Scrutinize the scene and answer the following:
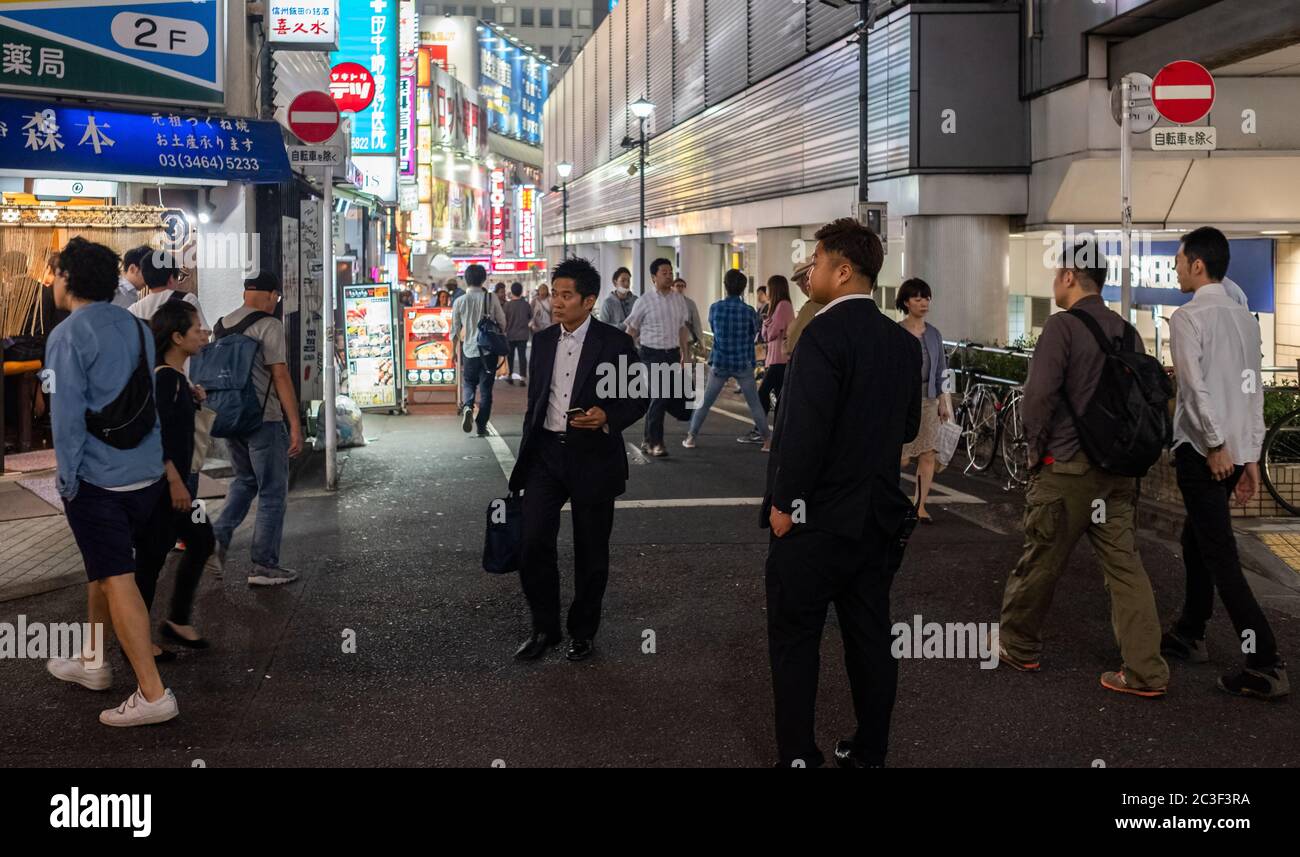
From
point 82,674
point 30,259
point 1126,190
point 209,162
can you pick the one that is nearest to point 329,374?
point 209,162

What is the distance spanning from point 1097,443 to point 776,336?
29.3 feet

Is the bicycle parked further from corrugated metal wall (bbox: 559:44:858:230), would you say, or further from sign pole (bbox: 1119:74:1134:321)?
corrugated metal wall (bbox: 559:44:858:230)

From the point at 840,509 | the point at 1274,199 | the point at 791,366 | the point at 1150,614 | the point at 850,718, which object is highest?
the point at 1274,199

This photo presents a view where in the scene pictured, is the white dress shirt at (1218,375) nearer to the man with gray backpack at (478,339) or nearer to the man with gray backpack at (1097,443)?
the man with gray backpack at (1097,443)

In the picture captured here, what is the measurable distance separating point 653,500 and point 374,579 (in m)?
3.32

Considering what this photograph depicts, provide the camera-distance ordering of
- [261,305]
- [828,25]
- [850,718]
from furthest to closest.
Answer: [828,25]
[261,305]
[850,718]

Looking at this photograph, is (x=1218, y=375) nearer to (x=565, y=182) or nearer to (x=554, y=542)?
(x=554, y=542)

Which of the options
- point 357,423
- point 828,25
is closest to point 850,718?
point 357,423

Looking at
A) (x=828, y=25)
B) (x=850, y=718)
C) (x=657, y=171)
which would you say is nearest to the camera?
(x=850, y=718)

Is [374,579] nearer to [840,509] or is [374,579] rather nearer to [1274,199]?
[840,509]

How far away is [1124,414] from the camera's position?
5.71m

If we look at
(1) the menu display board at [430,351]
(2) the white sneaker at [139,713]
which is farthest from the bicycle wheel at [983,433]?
A: (1) the menu display board at [430,351]

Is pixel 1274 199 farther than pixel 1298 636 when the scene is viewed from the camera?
Yes

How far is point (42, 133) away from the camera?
1107 cm
